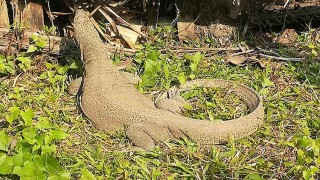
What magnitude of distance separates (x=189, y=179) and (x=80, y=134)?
3.68 feet

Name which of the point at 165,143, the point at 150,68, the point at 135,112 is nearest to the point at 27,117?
the point at 135,112

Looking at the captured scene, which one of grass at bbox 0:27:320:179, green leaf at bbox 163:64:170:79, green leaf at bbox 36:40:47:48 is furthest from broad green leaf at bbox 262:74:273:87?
green leaf at bbox 36:40:47:48

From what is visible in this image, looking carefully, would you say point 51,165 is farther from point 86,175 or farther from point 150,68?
point 150,68

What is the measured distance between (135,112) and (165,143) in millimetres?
387

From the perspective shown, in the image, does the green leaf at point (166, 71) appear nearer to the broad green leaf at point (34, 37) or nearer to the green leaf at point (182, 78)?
the green leaf at point (182, 78)

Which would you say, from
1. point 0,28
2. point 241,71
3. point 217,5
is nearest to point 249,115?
point 241,71

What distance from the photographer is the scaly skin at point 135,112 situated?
4.22m

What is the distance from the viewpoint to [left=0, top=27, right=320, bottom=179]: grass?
3.91 meters

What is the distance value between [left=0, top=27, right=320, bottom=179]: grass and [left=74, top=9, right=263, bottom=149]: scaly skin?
0.28 ft

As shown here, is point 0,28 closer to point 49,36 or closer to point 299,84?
point 49,36

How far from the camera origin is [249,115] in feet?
14.2

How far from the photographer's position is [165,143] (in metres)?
4.30

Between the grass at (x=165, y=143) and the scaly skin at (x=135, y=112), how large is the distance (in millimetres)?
85

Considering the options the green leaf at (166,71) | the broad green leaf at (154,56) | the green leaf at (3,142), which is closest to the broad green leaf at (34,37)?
the broad green leaf at (154,56)
